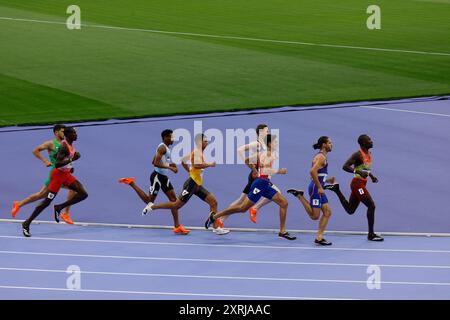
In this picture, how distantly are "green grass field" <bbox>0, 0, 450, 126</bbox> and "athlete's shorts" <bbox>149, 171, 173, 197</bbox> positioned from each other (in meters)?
8.88

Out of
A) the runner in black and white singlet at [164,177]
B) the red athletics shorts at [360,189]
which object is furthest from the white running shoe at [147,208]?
the red athletics shorts at [360,189]

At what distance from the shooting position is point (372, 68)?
33.8m

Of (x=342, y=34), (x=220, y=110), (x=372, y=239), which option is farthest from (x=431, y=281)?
(x=342, y=34)

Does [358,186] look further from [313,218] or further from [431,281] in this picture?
[431,281]

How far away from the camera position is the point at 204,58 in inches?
1388

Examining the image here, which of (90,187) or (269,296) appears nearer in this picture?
(269,296)

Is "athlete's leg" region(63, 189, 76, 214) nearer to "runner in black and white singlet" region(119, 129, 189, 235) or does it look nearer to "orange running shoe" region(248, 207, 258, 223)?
"runner in black and white singlet" region(119, 129, 189, 235)

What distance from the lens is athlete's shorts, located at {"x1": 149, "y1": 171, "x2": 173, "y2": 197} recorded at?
1767 cm

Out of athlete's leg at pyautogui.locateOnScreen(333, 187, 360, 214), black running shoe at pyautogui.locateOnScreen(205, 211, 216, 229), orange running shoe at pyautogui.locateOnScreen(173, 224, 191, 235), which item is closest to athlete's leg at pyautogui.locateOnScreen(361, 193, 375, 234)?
athlete's leg at pyautogui.locateOnScreen(333, 187, 360, 214)

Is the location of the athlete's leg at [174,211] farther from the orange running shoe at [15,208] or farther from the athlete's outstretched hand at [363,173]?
the athlete's outstretched hand at [363,173]

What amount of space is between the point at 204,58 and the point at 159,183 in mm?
17929

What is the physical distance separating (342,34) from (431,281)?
87.5ft

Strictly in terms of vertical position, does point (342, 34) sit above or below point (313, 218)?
above
